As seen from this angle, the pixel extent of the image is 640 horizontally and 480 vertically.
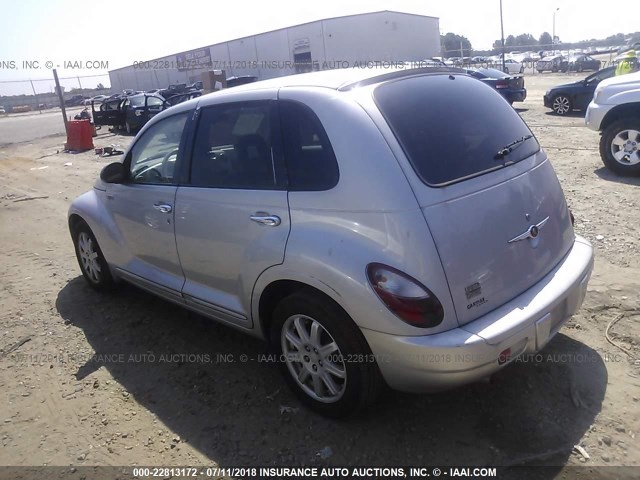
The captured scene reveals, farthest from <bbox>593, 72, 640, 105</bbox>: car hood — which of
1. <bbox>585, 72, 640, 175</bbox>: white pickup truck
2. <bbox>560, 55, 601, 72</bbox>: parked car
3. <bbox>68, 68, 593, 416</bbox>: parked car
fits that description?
<bbox>560, 55, 601, 72</bbox>: parked car

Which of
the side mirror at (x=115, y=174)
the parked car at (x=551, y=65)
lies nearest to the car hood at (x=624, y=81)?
the side mirror at (x=115, y=174)

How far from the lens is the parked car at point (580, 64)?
35.6 metres

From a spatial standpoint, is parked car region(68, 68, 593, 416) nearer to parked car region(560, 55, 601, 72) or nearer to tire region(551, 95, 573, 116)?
tire region(551, 95, 573, 116)

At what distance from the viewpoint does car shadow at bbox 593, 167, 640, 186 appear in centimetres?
701

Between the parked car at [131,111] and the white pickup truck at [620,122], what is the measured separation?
52.2ft

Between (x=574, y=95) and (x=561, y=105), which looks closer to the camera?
(x=574, y=95)

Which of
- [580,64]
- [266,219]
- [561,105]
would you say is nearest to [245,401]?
[266,219]

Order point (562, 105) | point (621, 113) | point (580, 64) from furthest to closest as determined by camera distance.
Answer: point (580, 64) → point (562, 105) → point (621, 113)

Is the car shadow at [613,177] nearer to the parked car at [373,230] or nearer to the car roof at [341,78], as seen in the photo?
the parked car at [373,230]

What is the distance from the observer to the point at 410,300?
7.64ft

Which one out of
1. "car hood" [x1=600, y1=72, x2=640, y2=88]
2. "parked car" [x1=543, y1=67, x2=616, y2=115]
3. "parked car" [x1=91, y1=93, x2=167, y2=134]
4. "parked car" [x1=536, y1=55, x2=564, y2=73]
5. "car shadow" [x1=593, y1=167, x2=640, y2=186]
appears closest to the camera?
"car shadow" [x1=593, y1=167, x2=640, y2=186]

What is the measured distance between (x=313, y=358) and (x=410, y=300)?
77 cm

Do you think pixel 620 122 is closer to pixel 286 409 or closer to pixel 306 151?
pixel 306 151

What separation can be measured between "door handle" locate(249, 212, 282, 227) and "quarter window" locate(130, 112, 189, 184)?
101 centimetres
